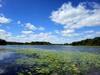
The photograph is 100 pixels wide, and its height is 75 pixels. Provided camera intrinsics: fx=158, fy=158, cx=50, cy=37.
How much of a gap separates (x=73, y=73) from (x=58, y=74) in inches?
51.1

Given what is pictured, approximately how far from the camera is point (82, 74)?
1241cm

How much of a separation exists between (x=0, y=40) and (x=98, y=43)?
91272 millimetres

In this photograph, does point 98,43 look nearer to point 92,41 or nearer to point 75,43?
point 92,41

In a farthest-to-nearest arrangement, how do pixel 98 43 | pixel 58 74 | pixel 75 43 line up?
pixel 75 43 → pixel 98 43 → pixel 58 74

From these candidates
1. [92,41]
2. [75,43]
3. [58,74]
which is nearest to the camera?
[58,74]

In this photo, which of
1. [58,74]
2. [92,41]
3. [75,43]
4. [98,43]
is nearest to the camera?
[58,74]

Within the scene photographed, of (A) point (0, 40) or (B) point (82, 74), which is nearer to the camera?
(B) point (82, 74)

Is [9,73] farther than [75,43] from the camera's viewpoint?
No

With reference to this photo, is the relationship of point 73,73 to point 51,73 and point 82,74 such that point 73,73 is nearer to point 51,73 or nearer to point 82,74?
point 82,74

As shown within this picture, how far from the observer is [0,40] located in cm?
15238

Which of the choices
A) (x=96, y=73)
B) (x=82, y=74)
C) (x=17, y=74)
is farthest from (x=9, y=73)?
(x=96, y=73)

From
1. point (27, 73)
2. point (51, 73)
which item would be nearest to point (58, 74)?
point (51, 73)

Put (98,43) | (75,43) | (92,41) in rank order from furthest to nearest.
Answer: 1. (75,43)
2. (92,41)
3. (98,43)

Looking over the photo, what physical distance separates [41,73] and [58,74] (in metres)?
1.33
